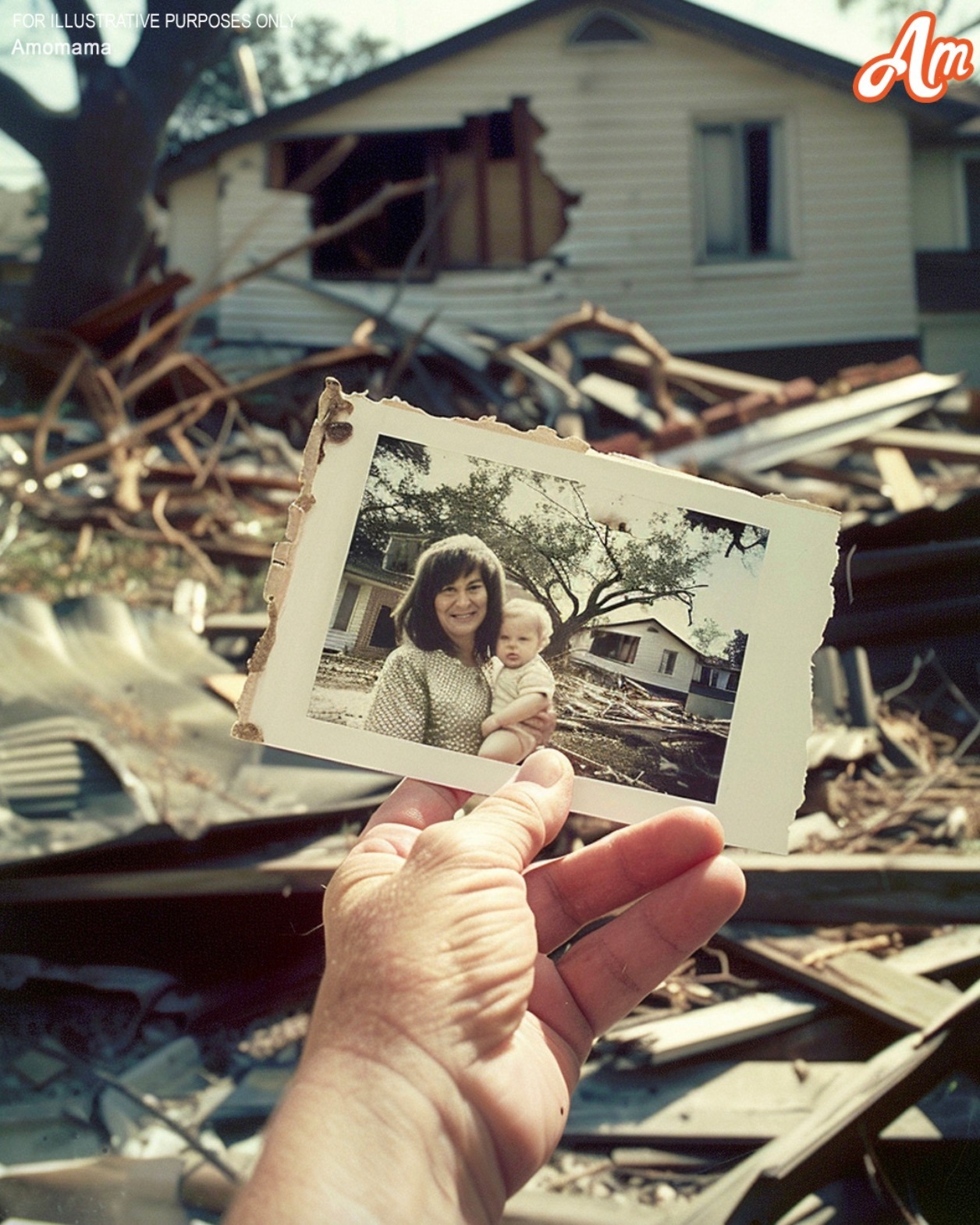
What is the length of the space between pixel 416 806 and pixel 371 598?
0.85 feet

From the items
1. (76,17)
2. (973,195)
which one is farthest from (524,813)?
(973,195)

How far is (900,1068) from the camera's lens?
5.70ft

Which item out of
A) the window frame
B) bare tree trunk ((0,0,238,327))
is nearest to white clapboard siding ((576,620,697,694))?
bare tree trunk ((0,0,238,327))

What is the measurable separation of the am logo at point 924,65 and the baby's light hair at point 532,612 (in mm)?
1569

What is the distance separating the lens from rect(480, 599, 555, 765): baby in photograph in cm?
108

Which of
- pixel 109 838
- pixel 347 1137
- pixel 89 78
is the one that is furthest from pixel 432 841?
pixel 89 78

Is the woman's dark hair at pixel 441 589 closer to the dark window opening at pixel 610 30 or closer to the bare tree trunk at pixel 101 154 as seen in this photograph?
the bare tree trunk at pixel 101 154

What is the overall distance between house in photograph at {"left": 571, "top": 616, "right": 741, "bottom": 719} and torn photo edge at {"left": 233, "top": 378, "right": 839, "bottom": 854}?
26mm

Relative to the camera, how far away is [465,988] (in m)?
0.83

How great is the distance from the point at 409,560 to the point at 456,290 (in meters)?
9.65

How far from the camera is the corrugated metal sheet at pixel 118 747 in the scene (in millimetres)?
1979

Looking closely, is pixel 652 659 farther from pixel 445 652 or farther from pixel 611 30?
pixel 611 30

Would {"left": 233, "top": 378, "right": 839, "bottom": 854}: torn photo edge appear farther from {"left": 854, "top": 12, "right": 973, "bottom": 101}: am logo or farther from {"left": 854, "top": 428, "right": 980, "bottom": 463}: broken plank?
{"left": 854, "top": 428, "right": 980, "bottom": 463}: broken plank

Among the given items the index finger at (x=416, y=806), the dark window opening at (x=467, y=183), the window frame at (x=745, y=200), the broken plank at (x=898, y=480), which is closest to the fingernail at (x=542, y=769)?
the index finger at (x=416, y=806)
